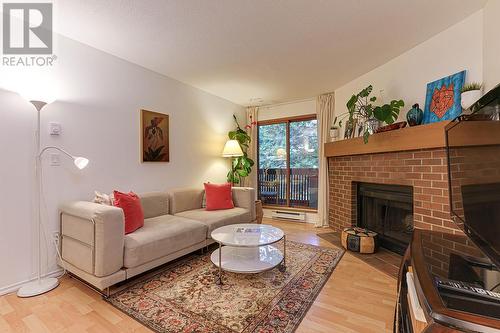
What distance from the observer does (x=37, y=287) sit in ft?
6.32

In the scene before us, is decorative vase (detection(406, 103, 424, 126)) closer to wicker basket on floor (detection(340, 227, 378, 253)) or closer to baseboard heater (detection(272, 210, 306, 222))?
wicker basket on floor (detection(340, 227, 378, 253))

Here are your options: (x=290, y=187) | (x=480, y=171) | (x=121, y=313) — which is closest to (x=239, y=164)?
(x=290, y=187)

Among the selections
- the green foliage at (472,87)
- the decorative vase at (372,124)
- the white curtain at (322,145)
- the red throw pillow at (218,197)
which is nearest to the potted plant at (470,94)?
the green foliage at (472,87)

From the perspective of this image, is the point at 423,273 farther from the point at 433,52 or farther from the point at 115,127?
the point at 115,127

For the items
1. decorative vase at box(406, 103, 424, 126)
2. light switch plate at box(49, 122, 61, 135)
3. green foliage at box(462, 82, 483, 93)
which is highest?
green foliage at box(462, 82, 483, 93)

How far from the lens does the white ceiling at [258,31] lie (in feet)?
5.94

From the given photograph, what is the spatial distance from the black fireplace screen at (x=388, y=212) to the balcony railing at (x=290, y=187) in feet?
3.68

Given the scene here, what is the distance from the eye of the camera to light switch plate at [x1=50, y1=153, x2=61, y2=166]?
2.15m

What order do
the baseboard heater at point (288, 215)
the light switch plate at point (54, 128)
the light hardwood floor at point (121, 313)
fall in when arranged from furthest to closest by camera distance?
the baseboard heater at point (288, 215)
the light switch plate at point (54, 128)
the light hardwood floor at point (121, 313)

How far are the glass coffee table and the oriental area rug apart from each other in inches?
6.3

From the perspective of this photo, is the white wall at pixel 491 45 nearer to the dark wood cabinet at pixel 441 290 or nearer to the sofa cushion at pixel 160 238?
the dark wood cabinet at pixel 441 290

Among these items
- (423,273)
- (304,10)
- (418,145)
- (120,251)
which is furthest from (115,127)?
(418,145)

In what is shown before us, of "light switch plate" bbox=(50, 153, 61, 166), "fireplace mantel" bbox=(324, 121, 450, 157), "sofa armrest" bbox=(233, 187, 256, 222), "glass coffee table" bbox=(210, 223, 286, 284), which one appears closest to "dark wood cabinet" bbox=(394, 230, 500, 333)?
"fireplace mantel" bbox=(324, 121, 450, 157)

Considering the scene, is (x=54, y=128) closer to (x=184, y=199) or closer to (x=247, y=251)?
(x=184, y=199)
